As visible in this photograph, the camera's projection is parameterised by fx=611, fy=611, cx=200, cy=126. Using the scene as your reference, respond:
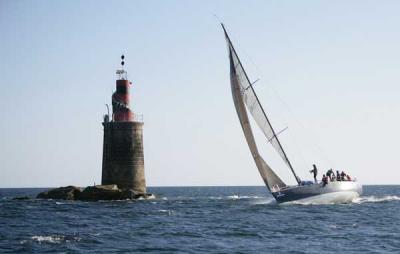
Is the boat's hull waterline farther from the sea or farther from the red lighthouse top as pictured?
the red lighthouse top

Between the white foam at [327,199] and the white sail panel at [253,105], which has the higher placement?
the white sail panel at [253,105]

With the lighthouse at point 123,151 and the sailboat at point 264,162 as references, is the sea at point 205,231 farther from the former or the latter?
the lighthouse at point 123,151

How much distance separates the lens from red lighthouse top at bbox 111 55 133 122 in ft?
188

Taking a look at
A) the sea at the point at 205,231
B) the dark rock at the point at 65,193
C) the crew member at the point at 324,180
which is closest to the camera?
the sea at the point at 205,231

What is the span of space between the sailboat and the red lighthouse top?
15.9 metres

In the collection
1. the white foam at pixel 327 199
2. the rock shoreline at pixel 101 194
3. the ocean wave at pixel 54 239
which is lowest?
the ocean wave at pixel 54 239

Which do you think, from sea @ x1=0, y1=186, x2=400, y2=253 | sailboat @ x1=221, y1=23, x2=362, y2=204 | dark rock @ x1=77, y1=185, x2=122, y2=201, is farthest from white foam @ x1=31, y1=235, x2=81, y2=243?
dark rock @ x1=77, y1=185, x2=122, y2=201

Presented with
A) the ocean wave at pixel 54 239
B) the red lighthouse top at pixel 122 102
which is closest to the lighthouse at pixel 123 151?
the red lighthouse top at pixel 122 102

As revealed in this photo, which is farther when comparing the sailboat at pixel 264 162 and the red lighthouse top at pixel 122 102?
the red lighthouse top at pixel 122 102

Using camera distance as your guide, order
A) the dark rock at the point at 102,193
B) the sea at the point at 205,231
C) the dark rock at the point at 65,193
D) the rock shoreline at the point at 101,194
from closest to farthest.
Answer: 1. the sea at the point at 205,231
2. the dark rock at the point at 102,193
3. the rock shoreline at the point at 101,194
4. the dark rock at the point at 65,193

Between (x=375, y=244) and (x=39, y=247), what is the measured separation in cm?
1314

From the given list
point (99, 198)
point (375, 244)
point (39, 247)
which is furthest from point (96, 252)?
point (99, 198)

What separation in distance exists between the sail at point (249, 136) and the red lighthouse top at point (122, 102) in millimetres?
16177

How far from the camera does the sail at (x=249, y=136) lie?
4394 centimetres
